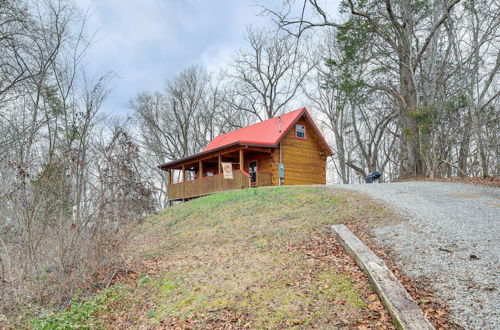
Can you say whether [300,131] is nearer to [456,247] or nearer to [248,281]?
[456,247]

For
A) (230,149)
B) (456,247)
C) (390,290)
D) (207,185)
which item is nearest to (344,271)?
(390,290)

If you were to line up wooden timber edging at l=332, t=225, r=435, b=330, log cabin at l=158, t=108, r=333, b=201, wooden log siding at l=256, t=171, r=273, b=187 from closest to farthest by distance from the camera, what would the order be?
wooden timber edging at l=332, t=225, r=435, b=330, log cabin at l=158, t=108, r=333, b=201, wooden log siding at l=256, t=171, r=273, b=187

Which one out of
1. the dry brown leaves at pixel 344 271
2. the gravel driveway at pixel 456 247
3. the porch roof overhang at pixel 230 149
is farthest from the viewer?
the porch roof overhang at pixel 230 149

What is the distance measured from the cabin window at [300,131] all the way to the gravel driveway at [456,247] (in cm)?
1050

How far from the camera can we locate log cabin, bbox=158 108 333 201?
1739cm

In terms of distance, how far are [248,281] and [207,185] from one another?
13716mm

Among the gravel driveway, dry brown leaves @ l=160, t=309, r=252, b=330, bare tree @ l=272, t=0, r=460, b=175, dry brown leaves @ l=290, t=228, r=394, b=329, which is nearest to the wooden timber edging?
dry brown leaves @ l=290, t=228, r=394, b=329

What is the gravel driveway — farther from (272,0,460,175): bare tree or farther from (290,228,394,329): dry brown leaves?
(272,0,460,175): bare tree

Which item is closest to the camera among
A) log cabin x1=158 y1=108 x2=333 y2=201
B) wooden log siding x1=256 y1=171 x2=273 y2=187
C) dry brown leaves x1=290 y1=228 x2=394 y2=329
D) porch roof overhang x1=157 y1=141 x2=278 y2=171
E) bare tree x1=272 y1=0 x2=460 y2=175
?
dry brown leaves x1=290 y1=228 x2=394 y2=329

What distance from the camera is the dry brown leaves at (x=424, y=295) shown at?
143 inches

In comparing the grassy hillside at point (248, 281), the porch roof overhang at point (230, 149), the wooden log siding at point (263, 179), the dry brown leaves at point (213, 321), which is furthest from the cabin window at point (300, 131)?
the dry brown leaves at point (213, 321)

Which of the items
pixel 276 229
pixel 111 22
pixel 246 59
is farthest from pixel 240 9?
pixel 246 59

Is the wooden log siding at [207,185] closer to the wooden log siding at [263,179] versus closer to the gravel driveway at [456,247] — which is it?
the wooden log siding at [263,179]

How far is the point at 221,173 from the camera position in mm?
17984
